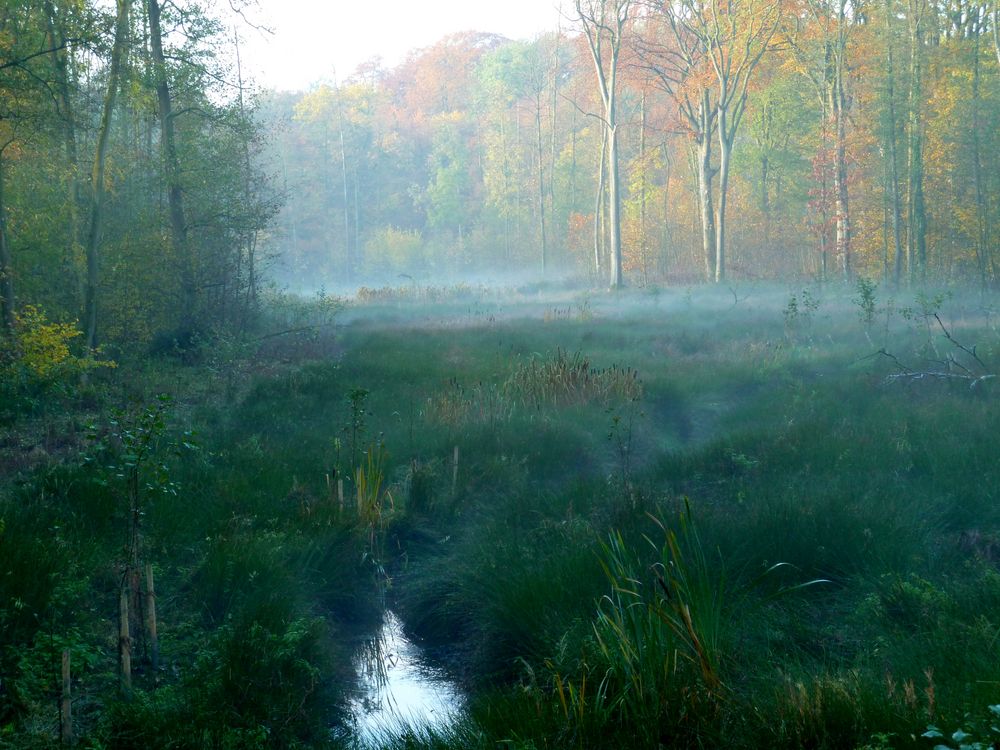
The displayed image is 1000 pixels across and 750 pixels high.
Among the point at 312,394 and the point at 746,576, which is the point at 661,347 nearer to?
the point at 312,394

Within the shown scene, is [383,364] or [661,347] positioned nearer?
[383,364]

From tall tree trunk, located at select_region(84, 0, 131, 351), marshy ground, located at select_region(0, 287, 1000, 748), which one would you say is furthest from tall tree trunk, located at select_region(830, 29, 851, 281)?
tall tree trunk, located at select_region(84, 0, 131, 351)

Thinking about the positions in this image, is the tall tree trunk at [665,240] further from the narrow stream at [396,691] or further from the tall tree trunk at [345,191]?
the narrow stream at [396,691]

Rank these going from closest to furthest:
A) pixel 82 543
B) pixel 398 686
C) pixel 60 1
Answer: pixel 398 686, pixel 82 543, pixel 60 1

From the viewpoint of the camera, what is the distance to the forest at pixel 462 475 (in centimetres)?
366

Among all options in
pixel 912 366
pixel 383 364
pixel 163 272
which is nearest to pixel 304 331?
pixel 163 272

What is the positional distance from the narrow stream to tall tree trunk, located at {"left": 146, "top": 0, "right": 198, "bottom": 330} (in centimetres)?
1075

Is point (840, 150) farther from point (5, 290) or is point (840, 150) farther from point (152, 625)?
point (152, 625)

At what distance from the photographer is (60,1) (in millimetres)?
11281

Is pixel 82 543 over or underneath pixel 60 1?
underneath

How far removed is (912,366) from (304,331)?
418 inches

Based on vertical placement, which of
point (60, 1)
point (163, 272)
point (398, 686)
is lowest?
point (398, 686)

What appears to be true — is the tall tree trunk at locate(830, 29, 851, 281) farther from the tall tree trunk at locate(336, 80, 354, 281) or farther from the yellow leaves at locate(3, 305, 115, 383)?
the tall tree trunk at locate(336, 80, 354, 281)

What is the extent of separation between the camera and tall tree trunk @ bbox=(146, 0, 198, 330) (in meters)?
14.6
